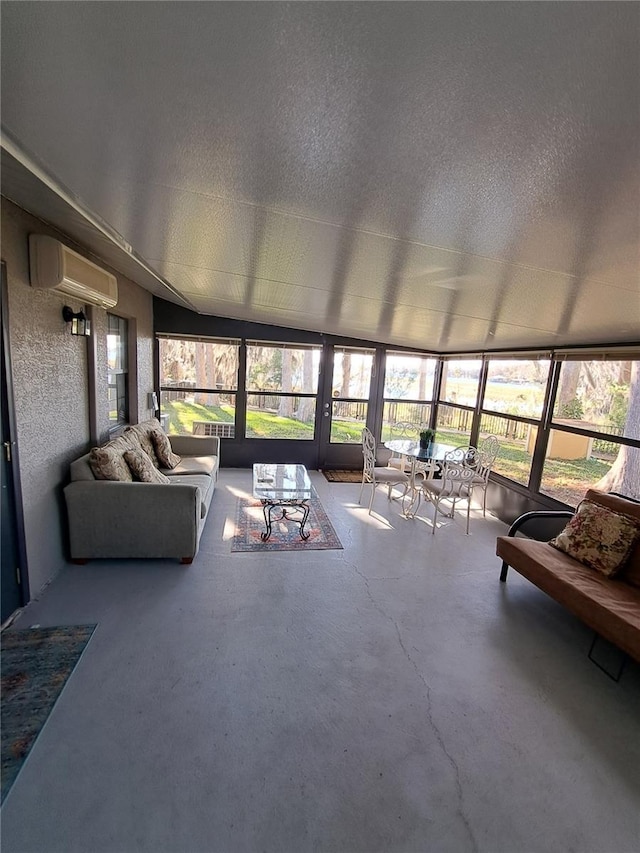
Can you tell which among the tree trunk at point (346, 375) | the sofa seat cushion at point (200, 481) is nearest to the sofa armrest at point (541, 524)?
the sofa seat cushion at point (200, 481)

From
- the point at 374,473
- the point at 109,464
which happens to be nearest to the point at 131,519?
the point at 109,464

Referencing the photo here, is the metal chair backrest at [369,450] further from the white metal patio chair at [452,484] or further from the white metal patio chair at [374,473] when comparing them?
the white metal patio chair at [452,484]

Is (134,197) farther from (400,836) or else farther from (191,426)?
(191,426)

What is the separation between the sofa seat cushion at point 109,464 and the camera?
291cm

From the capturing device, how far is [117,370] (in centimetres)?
416

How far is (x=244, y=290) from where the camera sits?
133 inches

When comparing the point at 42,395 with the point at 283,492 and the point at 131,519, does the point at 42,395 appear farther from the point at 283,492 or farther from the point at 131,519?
the point at 283,492

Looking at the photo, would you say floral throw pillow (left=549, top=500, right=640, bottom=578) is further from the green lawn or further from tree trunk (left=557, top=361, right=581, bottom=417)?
tree trunk (left=557, top=361, right=581, bottom=417)

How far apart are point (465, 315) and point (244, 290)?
1910 millimetres

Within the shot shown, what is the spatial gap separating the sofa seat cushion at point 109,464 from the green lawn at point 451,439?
254 cm

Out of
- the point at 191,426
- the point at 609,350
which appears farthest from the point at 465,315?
the point at 191,426

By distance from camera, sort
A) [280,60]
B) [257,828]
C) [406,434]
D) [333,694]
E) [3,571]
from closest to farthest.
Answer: [280,60], [257,828], [333,694], [3,571], [406,434]

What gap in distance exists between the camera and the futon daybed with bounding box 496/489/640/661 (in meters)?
2.14

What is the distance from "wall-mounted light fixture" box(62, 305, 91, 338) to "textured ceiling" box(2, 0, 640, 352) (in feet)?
2.92
